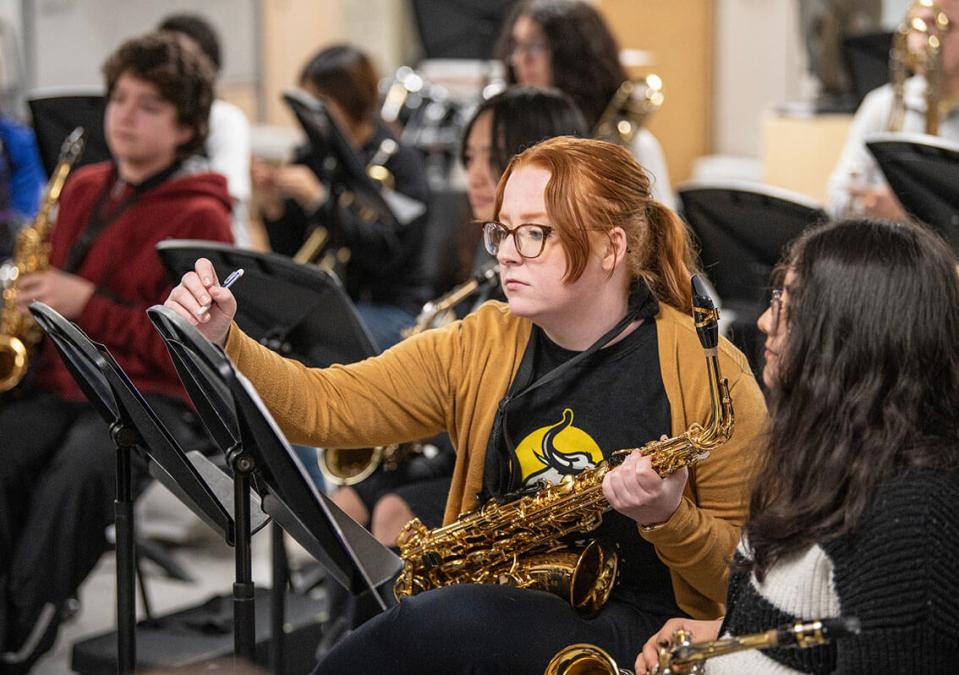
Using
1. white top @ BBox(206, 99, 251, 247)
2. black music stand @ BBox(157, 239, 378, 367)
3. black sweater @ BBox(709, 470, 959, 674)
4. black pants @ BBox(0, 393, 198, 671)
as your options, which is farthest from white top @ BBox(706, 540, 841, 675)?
white top @ BBox(206, 99, 251, 247)

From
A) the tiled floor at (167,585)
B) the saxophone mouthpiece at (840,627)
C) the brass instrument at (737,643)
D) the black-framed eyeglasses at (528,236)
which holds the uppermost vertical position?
the black-framed eyeglasses at (528,236)

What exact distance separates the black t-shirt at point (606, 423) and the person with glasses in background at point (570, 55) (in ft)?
5.51

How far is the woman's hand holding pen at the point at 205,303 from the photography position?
1935mm

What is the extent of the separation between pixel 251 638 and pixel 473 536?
443 millimetres

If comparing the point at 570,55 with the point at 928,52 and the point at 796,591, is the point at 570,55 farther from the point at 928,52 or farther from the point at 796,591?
the point at 796,591

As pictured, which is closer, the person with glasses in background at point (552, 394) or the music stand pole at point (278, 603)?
the person with glasses in background at point (552, 394)

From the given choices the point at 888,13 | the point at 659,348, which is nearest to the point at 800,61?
the point at 888,13

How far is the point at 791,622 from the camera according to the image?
1.56m

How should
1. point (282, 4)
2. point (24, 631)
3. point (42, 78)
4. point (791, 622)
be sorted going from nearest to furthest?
point (791, 622) → point (24, 631) → point (42, 78) → point (282, 4)

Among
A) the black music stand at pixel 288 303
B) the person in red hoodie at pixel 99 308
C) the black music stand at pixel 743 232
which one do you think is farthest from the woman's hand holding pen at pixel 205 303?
the black music stand at pixel 743 232

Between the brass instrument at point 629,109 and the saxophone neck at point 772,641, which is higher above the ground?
the brass instrument at point 629,109

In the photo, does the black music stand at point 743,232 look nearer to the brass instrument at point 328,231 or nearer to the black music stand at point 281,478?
the brass instrument at point 328,231

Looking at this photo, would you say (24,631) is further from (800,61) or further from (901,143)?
(800,61)

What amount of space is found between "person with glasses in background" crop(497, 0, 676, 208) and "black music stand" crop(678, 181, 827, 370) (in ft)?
1.47
